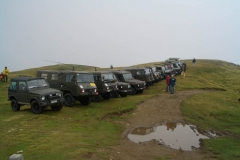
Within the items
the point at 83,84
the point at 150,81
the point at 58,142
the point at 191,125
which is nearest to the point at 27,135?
the point at 58,142

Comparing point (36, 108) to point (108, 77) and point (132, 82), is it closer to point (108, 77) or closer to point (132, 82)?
point (108, 77)

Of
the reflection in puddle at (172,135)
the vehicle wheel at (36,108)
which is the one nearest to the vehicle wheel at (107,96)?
the vehicle wheel at (36,108)

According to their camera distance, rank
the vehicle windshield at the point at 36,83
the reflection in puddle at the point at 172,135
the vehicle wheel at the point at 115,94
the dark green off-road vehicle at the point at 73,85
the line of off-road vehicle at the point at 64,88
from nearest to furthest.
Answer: the reflection in puddle at the point at 172,135 → the line of off-road vehicle at the point at 64,88 → the vehicle windshield at the point at 36,83 → the dark green off-road vehicle at the point at 73,85 → the vehicle wheel at the point at 115,94

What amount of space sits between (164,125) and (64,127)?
5270mm

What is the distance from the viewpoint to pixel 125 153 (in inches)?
349

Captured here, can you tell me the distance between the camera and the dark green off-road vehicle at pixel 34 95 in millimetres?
13641

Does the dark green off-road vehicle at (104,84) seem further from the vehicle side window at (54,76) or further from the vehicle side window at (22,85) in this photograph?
the vehicle side window at (22,85)

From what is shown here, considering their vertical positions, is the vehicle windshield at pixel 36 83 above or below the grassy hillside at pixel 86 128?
above

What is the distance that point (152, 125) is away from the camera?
13117 millimetres

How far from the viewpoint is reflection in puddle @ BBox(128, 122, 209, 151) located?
10341mm

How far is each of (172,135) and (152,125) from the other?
1731 millimetres

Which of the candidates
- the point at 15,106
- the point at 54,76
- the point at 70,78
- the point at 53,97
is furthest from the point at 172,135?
the point at 15,106

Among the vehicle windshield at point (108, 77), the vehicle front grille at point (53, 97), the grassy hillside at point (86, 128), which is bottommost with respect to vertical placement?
the grassy hillside at point (86, 128)

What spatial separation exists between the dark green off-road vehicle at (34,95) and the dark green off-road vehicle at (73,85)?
68.7 inches
